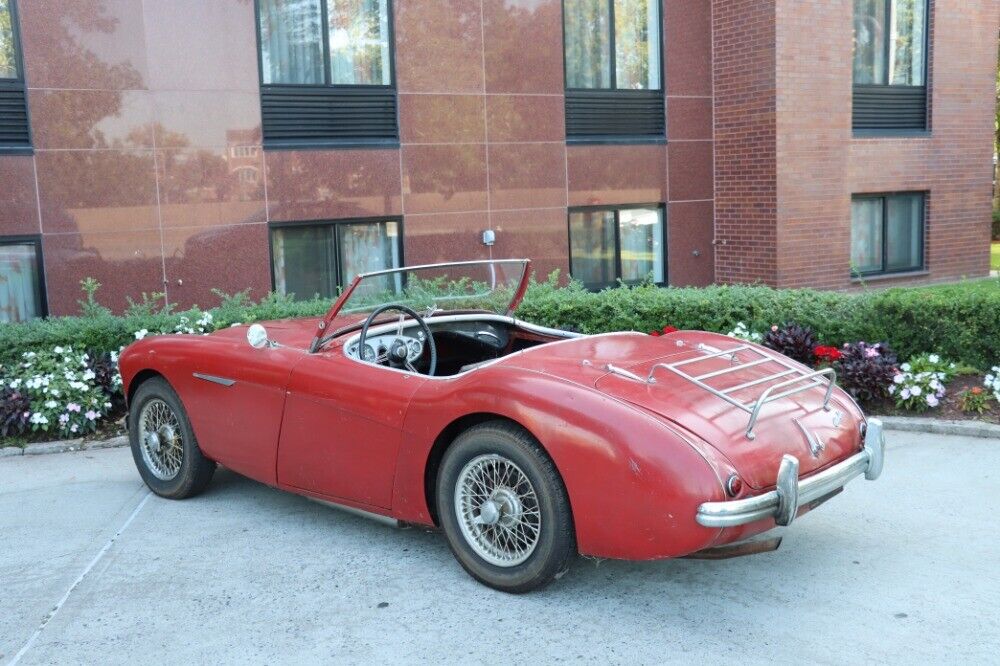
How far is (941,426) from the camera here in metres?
7.32

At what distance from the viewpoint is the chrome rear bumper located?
3955 millimetres

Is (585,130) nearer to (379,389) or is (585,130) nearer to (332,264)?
(332,264)

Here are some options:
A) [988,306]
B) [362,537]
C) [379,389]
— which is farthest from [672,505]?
[988,306]

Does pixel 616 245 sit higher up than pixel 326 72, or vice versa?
pixel 326 72

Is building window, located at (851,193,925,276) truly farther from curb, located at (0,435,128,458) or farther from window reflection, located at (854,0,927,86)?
curb, located at (0,435,128,458)

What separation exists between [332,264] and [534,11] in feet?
13.5

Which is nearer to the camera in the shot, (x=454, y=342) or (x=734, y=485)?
(x=734, y=485)

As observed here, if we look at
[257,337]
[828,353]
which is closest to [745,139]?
[828,353]

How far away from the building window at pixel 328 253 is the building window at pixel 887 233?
7.06m

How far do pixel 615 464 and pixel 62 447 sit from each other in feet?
17.3

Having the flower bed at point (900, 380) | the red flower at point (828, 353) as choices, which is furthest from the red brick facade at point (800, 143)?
the red flower at point (828, 353)

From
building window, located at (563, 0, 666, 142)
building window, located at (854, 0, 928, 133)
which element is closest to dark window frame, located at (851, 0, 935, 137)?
building window, located at (854, 0, 928, 133)

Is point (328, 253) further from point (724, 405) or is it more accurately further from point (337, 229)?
point (724, 405)

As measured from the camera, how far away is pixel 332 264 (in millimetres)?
12203
